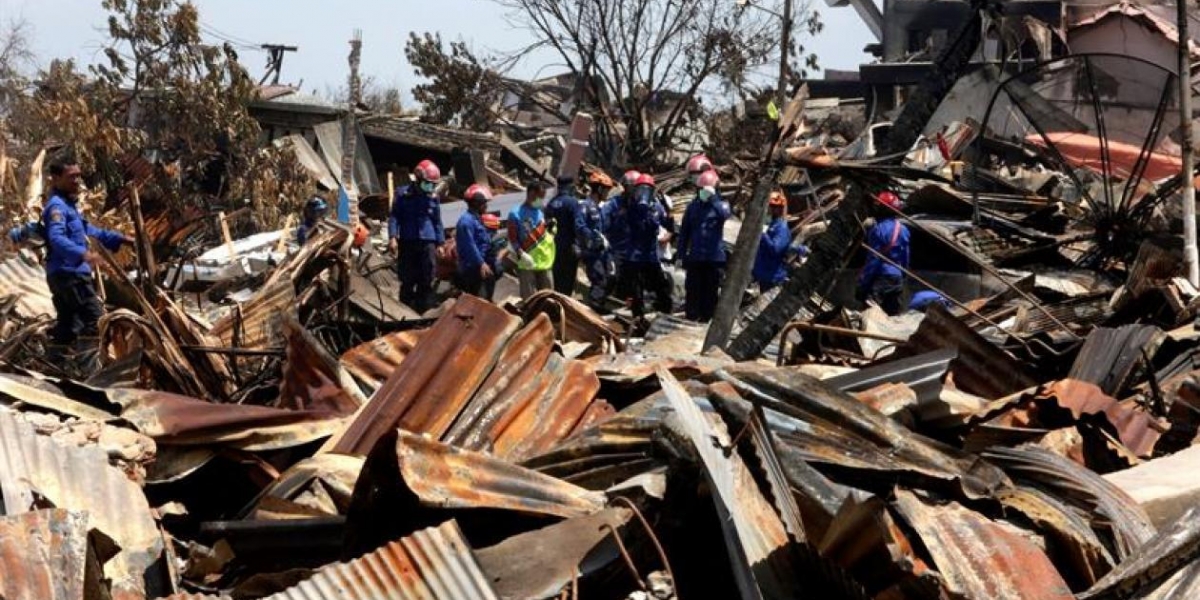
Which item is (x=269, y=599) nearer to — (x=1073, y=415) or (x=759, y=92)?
(x=1073, y=415)

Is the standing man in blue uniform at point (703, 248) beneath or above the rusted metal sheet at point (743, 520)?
beneath

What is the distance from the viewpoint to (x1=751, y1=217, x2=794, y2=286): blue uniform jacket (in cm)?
1277

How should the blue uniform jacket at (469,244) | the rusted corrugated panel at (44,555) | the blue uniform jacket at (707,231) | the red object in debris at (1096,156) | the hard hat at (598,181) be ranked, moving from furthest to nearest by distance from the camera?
the hard hat at (598,181) < the red object in debris at (1096,156) < the blue uniform jacket at (469,244) < the blue uniform jacket at (707,231) < the rusted corrugated panel at (44,555)

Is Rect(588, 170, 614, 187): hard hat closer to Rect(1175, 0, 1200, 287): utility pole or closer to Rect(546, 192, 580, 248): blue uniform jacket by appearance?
Rect(546, 192, 580, 248): blue uniform jacket

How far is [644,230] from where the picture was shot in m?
14.0

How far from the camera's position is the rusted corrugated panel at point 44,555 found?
342 cm

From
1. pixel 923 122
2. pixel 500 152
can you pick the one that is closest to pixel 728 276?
pixel 923 122

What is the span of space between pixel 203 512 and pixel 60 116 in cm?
1552

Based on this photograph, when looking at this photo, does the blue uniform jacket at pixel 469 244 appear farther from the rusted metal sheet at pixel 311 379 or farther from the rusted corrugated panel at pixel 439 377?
the rusted corrugated panel at pixel 439 377

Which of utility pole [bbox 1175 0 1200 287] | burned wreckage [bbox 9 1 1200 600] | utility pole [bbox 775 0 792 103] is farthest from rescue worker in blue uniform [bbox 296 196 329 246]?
utility pole [bbox 775 0 792 103]

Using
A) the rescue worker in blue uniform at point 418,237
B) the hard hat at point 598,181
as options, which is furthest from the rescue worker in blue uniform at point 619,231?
the hard hat at point 598,181

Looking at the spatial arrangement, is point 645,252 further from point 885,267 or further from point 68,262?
point 68,262

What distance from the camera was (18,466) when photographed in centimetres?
422

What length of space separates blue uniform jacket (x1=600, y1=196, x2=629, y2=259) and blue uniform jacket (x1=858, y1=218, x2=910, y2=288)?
11.2 ft
